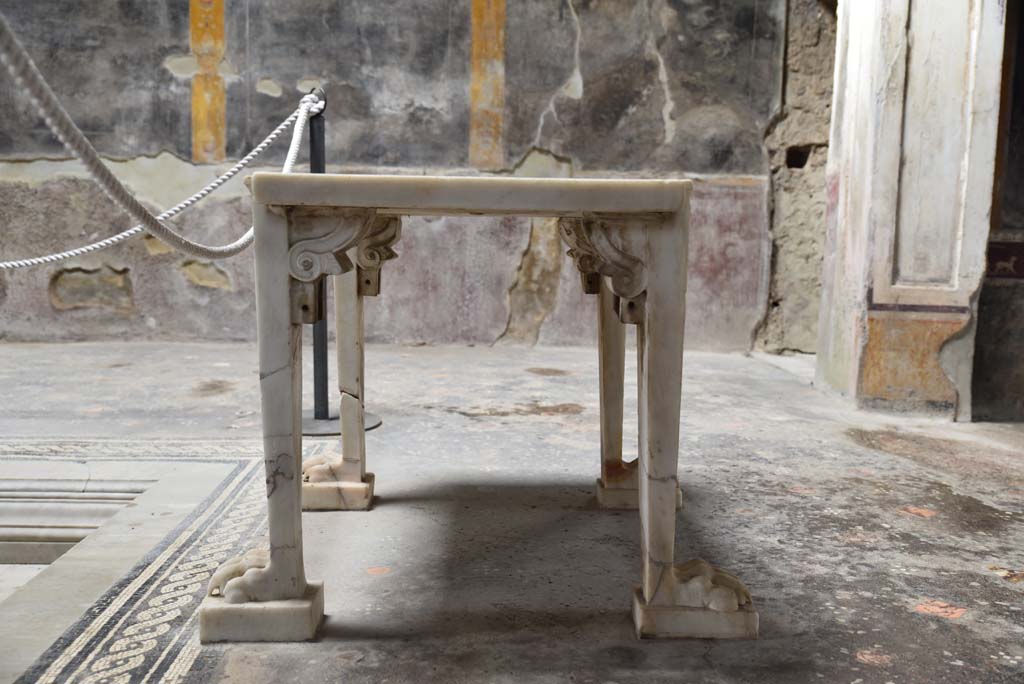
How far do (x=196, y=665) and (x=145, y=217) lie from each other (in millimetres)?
834

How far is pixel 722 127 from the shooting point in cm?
545

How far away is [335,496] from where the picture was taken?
2121 mm

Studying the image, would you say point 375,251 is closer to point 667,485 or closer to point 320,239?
point 320,239

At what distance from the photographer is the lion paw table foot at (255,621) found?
1397mm

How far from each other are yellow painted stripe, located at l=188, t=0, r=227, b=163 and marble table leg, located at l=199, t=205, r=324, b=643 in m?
4.44

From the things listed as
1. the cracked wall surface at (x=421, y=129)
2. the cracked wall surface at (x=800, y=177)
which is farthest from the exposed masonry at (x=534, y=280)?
the cracked wall surface at (x=800, y=177)

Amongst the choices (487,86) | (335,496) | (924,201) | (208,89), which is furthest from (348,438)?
(208,89)

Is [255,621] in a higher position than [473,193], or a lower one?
lower

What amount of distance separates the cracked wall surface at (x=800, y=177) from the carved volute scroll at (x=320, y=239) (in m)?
4.59

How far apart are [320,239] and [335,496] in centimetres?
93

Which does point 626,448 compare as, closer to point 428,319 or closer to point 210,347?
point 428,319

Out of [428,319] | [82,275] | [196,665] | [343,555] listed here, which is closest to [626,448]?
[343,555]

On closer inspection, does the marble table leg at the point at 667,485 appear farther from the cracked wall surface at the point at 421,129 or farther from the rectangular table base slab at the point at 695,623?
the cracked wall surface at the point at 421,129

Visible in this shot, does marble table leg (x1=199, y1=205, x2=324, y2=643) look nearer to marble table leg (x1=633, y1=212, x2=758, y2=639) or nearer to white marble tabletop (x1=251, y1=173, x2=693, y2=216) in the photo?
white marble tabletop (x1=251, y1=173, x2=693, y2=216)
